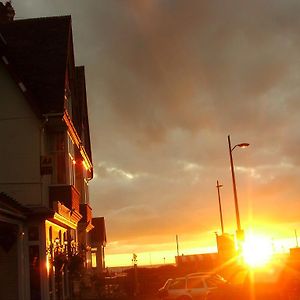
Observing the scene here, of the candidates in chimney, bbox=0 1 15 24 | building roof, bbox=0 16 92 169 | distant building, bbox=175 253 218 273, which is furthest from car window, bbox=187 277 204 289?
distant building, bbox=175 253 218 273

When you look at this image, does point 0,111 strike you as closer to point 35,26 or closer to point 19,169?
Result: point 19,169

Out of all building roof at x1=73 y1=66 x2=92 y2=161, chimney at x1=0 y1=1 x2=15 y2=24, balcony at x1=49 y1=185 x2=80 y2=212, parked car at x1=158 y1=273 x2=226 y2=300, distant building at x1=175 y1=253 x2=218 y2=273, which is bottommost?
parked car at x1=158 y1=273 x2=226 y2=300

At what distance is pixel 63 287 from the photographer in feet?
73.0

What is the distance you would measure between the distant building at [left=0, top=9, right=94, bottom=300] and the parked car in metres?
4.30

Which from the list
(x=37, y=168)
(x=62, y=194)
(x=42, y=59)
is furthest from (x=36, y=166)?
(x=42, y=59)

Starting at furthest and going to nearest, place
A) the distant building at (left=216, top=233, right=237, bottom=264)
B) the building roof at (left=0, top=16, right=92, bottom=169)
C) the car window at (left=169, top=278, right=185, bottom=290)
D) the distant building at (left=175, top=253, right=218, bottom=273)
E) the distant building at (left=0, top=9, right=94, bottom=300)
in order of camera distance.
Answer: the distant building at (left=175, top=253, right=218, bottom=273)
the distant building at (left=216, top=233, right=237, bottom=264)
the car window at (left=169, top=278, right=185, bottom=290)
the building roof at (left=0, top=16, right=92, bottom=169)
the distant building at (left=0, top=9, right=94, bottom=300)

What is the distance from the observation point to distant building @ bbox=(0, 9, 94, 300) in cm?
1838

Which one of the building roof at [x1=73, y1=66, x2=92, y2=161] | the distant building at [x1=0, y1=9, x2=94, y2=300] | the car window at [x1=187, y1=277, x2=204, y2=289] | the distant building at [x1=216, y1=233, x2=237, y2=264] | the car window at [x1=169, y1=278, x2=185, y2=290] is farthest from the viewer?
the distant building at [x1=216, y1=233, x2=237, y2=264]

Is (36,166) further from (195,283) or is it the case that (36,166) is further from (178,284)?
(195,283)

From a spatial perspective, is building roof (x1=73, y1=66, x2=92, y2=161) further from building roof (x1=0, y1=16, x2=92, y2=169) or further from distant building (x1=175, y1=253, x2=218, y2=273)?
distant building (x1=175, y1=253, x2=218, y2=273)

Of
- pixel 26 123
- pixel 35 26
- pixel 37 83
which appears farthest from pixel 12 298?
pixel 35 26

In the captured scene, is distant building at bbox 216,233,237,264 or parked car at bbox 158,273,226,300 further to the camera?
distant building at bbox 216,233,237,264

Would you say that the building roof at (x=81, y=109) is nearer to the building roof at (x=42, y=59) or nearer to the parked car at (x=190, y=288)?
the building roof at (x=42, y=59)

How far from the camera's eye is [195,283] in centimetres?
2348
